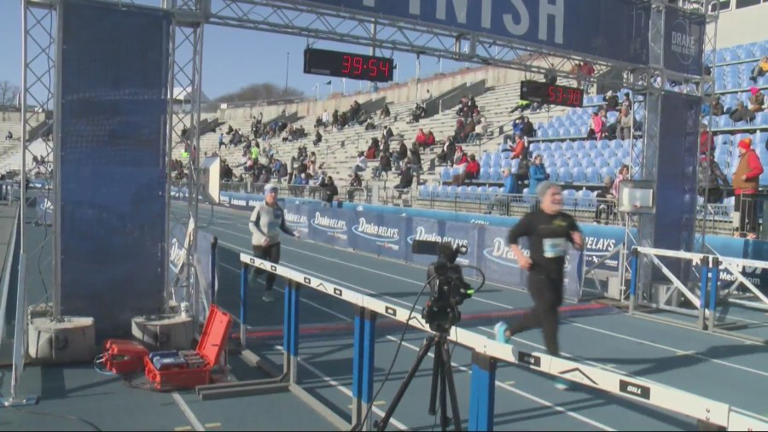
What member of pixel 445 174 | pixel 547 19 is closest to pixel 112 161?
pixel 547 19

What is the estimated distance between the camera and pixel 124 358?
6.95m

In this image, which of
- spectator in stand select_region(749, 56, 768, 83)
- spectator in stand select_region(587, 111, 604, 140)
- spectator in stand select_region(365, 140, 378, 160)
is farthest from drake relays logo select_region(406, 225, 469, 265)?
spectator in stand select_region(365, 140, 378, 160)

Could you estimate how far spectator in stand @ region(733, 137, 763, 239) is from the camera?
13922 mm

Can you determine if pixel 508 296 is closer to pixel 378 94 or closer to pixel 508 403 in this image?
pixel 508 403

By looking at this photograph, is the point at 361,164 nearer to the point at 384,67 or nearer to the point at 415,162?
the point at 415,162

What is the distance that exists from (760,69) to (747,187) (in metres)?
10.7

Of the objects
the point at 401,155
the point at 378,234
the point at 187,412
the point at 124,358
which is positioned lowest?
the point at 187,412

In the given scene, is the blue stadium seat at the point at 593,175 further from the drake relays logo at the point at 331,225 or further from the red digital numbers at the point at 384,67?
the red digital numbers at the point at 384,67

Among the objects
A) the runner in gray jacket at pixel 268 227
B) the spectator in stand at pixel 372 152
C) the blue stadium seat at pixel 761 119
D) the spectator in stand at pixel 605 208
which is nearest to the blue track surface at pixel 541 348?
the runner in gray jacket at pixel 268 227

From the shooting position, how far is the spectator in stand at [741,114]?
19.9 m

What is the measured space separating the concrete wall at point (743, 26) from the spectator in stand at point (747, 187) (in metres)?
17.9

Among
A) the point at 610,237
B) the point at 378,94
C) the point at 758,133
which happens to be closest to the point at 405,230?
the point at 610,237

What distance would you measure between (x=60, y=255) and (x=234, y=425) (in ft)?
11.1

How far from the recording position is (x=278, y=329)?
9156 millimetres
